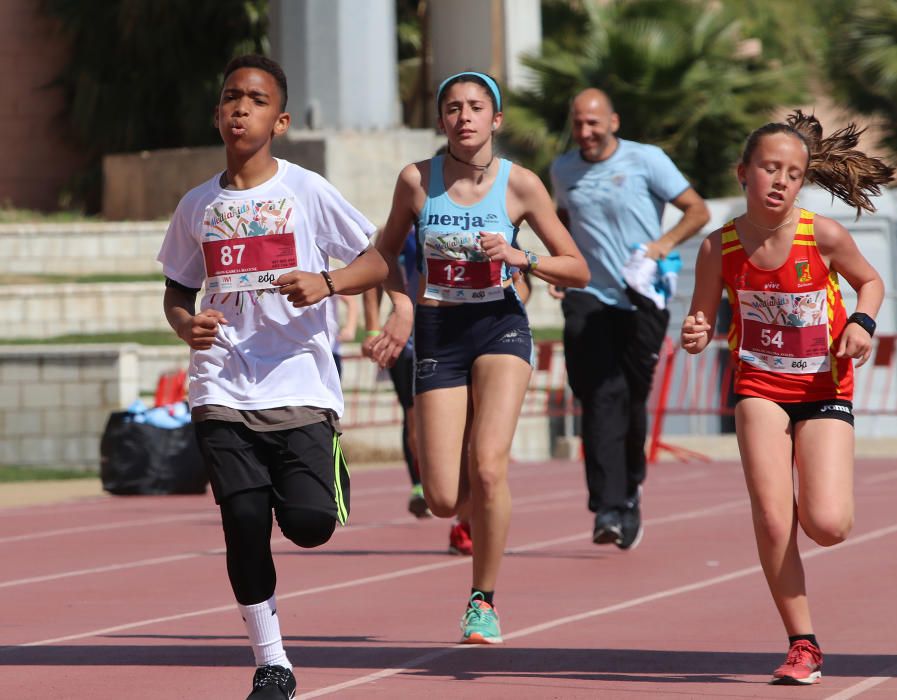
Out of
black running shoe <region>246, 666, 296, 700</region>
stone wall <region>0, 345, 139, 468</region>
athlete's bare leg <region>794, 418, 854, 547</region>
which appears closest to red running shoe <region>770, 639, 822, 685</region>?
athlete's bare leg <region>794, 418, 854, 547</region>

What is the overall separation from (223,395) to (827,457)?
73.7 inches

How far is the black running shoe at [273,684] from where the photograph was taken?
5.65m

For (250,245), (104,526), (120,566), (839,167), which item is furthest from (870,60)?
(250,245)

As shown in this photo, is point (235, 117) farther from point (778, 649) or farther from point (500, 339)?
point (778, 649)

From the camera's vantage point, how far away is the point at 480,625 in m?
7.09

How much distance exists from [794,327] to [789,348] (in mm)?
68

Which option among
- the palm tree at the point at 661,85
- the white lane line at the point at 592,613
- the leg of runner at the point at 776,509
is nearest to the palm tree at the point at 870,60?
the palm tree at the point at 661,85

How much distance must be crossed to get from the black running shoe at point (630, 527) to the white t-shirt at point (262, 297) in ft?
14.8

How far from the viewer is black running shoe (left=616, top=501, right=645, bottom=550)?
10289mm

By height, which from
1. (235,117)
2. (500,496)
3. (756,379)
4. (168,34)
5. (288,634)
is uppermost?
(168,34)

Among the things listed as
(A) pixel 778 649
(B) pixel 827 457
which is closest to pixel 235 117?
(B) pixel 827 457

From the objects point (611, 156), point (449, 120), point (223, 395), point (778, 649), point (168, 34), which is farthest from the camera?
point (168, 34)

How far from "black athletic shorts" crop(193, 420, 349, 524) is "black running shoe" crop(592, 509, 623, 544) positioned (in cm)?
426

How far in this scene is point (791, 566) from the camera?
20.3 feet
